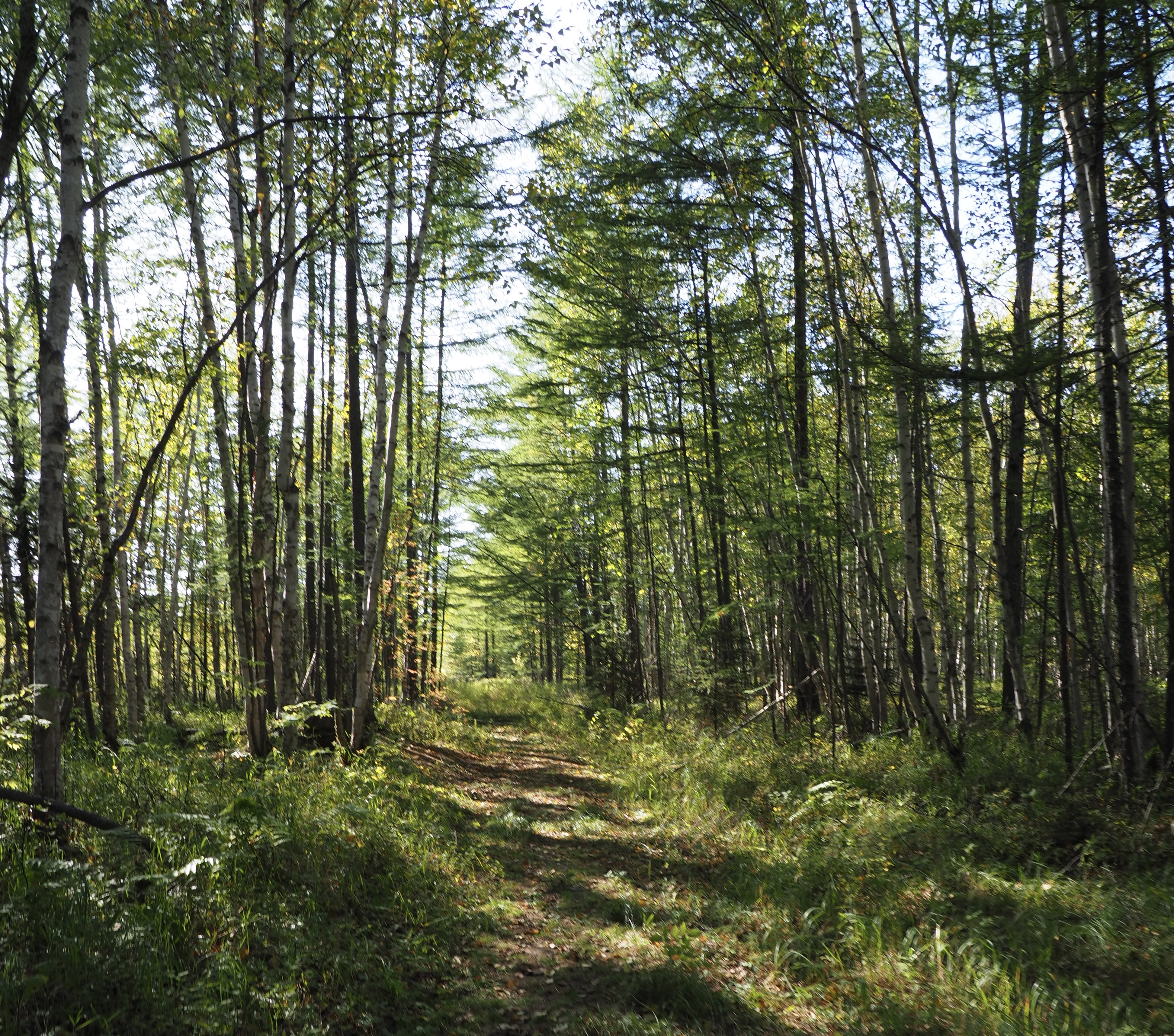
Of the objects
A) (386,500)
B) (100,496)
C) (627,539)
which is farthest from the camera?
(627,539)

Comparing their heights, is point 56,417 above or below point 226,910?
above

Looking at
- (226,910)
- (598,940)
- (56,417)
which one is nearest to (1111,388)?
(598,940)

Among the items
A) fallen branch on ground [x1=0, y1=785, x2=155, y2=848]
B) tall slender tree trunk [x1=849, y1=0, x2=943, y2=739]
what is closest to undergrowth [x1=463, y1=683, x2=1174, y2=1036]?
tall slender tree trunk [x1=849, y1=0, x2=943, y2=739]

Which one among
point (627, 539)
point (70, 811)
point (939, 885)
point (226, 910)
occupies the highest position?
point (627, 539)

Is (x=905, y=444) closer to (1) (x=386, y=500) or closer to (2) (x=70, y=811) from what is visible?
(1) (x=386, y=500)

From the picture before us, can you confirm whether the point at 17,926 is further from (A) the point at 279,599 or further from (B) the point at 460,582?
(B) the point at 460,582

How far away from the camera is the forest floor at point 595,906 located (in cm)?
351

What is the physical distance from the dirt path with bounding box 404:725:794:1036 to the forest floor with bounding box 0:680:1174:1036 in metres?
0.02

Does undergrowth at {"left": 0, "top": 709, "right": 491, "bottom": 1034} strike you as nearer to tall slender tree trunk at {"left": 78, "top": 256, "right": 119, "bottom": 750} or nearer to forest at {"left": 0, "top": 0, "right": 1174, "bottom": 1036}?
forest at {"left": 0, "top": 0, "right": 1174, "bottom": 1036}

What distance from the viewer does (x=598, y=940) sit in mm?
4922

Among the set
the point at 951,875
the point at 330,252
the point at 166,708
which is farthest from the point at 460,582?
the point at 951,875

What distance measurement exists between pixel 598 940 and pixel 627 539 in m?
11.2

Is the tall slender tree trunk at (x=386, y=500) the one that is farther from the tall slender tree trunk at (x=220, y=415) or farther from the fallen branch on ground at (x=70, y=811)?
the fallen branch on ground at (x=70, y=811)

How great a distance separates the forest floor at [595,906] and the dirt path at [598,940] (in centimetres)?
2
